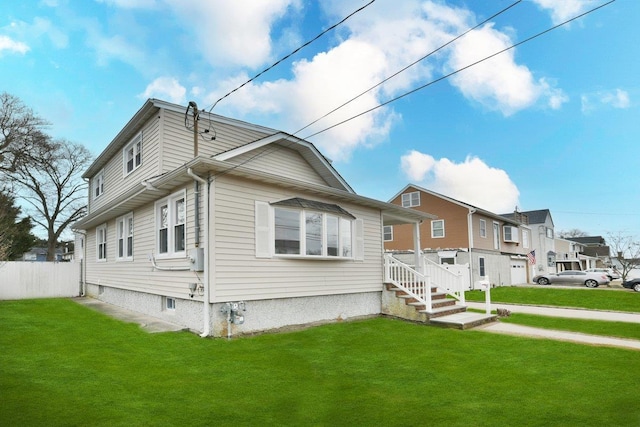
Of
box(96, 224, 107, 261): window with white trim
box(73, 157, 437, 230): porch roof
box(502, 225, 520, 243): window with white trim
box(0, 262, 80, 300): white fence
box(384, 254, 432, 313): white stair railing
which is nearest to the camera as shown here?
box(73, 157, 437, 230): porch roof

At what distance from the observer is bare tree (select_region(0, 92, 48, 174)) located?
2745 cm

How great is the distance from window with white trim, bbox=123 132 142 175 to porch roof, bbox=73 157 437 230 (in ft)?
5.02

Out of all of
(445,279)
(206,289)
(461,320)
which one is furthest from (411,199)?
(206,289)

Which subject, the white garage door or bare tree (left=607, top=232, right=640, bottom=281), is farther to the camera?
bare tree (left=607, top=232, right=640, bottom=281)

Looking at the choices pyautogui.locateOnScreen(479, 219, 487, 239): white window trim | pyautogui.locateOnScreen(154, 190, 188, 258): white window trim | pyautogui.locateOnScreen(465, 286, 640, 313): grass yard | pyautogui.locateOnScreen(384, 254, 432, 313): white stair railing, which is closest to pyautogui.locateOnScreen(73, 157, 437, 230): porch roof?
pyautogui.locateOnScreen(154, 190, 188, 258): white window trim

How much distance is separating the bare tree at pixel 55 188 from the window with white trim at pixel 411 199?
Answer: 89.0ft

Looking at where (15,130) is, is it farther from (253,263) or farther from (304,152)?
A: (253,263)

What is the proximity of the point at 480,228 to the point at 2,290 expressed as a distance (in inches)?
1062

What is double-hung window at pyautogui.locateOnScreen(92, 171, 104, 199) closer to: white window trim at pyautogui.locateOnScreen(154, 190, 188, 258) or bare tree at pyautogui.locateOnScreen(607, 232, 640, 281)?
white window trim at pyautogui.locateOnScreen(154, 190, 188, 258)

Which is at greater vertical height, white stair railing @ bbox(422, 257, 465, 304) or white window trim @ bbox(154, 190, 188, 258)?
white window trim @ bbox(154, 190, 188, 258)

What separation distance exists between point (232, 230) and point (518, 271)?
3051 centimetres

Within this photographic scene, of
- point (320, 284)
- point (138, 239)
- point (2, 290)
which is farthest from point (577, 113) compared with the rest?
point (2, 290)

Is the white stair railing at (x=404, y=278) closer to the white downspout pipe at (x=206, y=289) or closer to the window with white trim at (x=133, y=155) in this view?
the white downspout pipe at (x=206, y=289)

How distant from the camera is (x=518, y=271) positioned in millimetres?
33156
